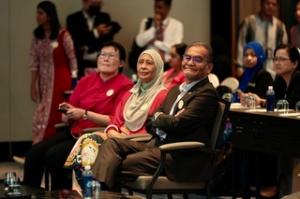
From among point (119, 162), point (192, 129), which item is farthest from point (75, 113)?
point (192, 129)

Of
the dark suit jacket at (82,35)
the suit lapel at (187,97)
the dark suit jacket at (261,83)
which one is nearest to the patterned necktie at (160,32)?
the dark suit jacket at (82,35)

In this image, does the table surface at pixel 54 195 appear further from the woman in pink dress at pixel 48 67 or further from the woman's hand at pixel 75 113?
the woman in pink dress at pixel 48 67

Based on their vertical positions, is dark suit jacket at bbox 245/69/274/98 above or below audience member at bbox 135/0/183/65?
below

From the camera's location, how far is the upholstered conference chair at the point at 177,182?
5.26 m

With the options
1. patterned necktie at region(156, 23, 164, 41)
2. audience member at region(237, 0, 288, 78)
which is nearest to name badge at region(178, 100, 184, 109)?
audience member at region(237, 0, 288, 78)

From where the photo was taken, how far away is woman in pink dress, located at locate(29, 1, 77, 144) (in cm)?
869

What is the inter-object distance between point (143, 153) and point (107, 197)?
797 mm

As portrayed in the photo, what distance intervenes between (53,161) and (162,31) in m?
2.95

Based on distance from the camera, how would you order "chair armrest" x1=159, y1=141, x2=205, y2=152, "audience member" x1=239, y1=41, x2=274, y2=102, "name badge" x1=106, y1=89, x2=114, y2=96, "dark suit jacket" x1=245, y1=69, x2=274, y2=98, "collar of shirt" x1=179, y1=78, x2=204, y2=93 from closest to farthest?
"chair armrest" x1=159, y1=141, x2=205, y2=152
"collar of shirt" x1=179, y1=78, x2=204, y2=93
"name badge" x1=106, y1=89, x2=114, y2=96
"dark suit jacket" x1=245, y1=69, x2=274, y2=98
"audience member" x1=239, y1=41, x2=274, y2=102

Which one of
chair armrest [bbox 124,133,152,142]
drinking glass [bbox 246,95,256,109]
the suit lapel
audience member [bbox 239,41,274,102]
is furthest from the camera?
audience member [bbox 239,41,274,102]

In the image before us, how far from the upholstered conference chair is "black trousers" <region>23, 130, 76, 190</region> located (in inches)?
39.6

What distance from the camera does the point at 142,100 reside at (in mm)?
6137

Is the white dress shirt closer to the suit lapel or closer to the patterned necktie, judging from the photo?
the patterned necktie

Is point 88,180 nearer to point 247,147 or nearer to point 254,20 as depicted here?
point 247,147
